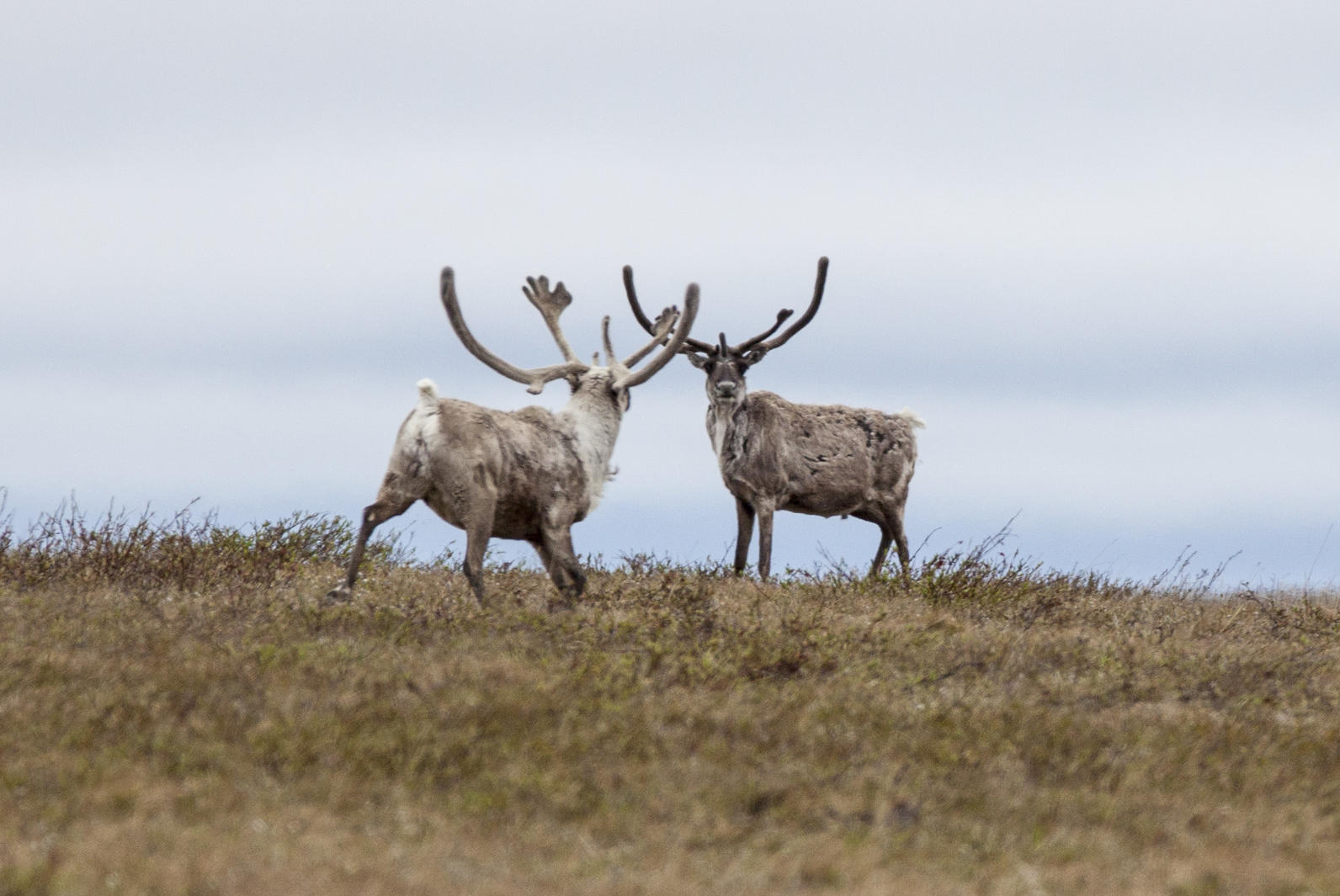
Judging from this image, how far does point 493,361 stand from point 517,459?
1.22 metres

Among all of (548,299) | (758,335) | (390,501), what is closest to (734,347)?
(758,335)

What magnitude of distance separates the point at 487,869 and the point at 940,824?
77.7 inches

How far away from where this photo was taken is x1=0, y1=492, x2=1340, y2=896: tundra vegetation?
547cm

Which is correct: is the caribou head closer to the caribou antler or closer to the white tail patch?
the caribou antler

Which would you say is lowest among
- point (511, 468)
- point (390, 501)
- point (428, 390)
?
point (390, 501)

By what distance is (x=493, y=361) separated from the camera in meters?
10.8

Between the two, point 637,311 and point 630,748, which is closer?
point 630,748

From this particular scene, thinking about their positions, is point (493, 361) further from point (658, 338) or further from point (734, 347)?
point (734, 347)

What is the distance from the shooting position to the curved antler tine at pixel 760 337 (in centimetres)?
1482

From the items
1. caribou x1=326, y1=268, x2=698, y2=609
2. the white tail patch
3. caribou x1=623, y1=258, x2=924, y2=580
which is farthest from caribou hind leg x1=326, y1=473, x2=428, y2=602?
caribou x1=623, y1=258, x2=924, y2=580

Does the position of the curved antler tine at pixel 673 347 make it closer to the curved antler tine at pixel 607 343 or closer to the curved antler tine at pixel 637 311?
the curved antler tine at pixel 607 343

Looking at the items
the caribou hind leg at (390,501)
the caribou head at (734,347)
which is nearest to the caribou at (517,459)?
the caribou hind leg at (390,501)

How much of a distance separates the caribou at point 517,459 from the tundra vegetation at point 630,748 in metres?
0.49

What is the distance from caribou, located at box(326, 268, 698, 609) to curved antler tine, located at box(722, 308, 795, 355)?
3.28 metres
